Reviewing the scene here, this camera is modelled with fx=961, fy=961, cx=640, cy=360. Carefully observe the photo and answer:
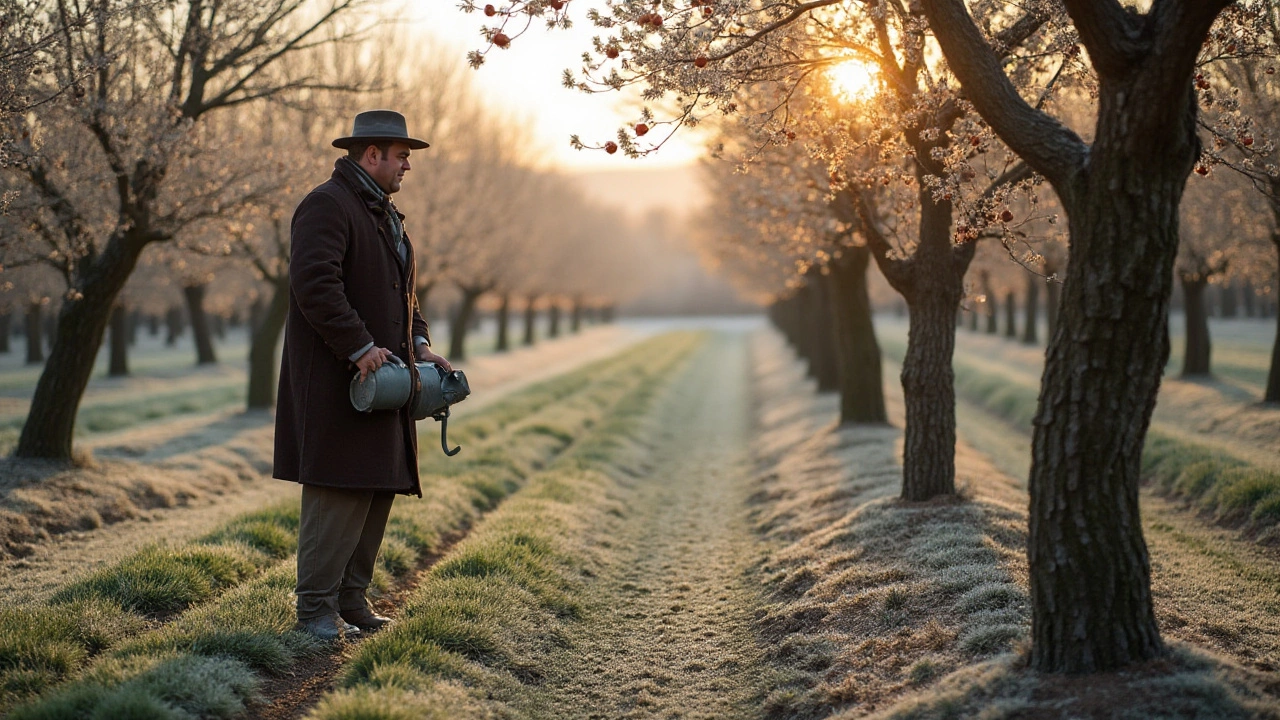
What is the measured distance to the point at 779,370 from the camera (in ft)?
112

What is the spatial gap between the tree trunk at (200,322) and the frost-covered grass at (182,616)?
24168 mm

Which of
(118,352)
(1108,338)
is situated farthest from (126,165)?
(118,352)

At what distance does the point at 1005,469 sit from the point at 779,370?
788 inches

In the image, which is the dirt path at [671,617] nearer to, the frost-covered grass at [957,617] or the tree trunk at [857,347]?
the frost-covered grass at [957,617]

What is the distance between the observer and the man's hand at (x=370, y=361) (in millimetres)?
5543

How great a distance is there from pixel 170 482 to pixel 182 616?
6.93 m

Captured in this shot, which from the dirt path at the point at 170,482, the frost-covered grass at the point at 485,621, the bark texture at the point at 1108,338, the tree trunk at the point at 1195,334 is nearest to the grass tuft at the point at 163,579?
the dirt path at the point at 170,482

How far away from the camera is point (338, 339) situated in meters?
5.54

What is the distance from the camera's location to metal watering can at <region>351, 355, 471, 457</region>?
5645 millimetres

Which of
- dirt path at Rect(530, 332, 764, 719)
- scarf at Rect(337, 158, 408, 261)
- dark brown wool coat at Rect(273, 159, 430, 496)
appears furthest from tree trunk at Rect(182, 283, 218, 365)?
dark brown wool coat at Rect(273, 159, 430, 496)

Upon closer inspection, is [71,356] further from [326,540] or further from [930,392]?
[930,392]

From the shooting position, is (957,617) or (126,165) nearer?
(957,617)

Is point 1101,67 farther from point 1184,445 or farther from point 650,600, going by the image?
point 1184,445

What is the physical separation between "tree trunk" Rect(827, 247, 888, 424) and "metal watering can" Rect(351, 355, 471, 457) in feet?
36.9
